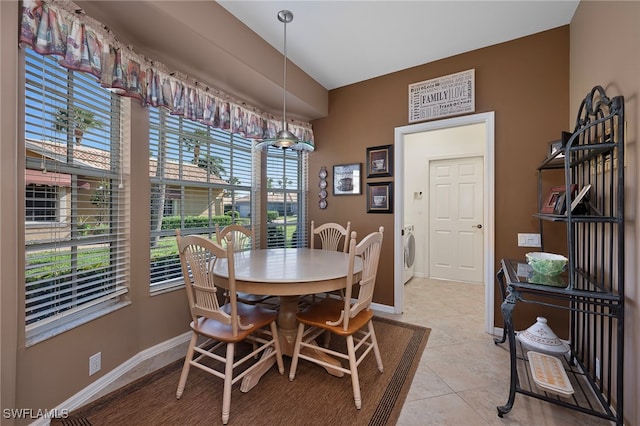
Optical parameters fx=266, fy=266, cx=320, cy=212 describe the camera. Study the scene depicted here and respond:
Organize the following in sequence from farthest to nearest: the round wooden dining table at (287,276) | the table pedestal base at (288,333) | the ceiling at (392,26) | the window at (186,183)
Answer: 1. the window at (186,183)
2. the ceiling at (392,26)
3. the table pedestal base at (288,333)
4. the round wooden dining table at (287,276)

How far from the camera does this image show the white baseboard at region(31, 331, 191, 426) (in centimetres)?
155

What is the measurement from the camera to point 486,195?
2.59 meters

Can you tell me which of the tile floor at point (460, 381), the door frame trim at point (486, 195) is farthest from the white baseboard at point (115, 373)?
→ the door frame trim at point (486, 195)

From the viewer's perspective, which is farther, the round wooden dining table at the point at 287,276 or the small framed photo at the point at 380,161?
the small framed photo at the point at 380,161

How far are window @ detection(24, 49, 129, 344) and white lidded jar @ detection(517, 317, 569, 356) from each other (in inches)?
109

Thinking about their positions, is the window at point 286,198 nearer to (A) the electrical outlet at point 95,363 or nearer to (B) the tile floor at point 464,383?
(B) the tile floor at point 464,383

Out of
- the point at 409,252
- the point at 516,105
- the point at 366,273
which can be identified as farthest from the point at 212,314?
the point at 409,252

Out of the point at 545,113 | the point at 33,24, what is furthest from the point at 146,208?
the point at 545,113

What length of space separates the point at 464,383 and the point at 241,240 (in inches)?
88.5

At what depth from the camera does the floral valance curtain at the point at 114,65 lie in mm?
1377

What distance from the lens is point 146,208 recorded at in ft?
6.91

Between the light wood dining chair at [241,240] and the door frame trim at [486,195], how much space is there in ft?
5.03

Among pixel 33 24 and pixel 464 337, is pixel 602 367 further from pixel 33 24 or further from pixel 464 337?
pixel 33 24

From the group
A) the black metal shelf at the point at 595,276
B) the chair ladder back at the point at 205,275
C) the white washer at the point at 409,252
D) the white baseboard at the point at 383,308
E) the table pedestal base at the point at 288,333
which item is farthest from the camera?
the white washer at the point at 409,252
